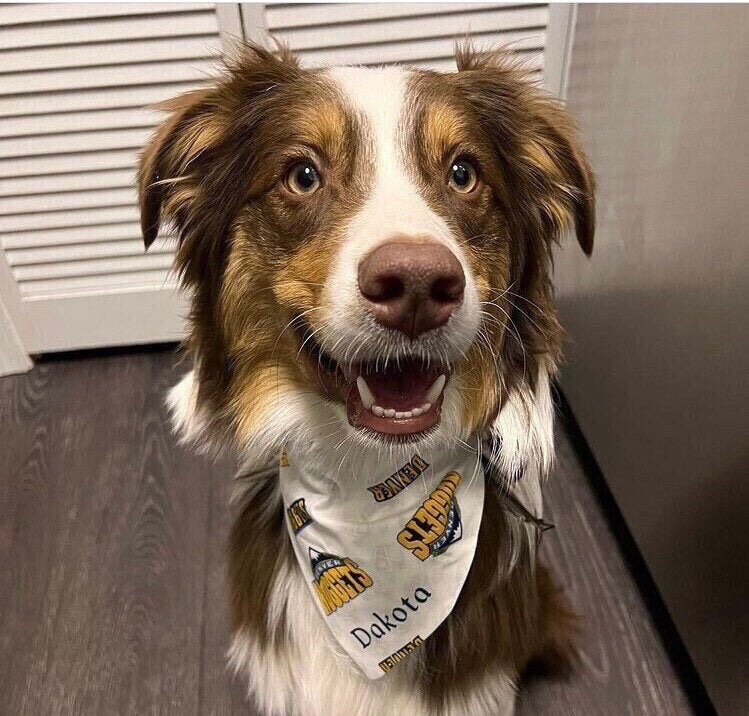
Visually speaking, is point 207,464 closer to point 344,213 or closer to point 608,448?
point 608,448

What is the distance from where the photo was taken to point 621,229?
152 cm

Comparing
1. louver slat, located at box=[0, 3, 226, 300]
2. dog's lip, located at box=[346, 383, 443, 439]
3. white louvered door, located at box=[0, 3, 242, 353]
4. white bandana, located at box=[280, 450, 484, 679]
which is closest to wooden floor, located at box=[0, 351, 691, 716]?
white louvered door, located at box=[0, 3, 242, 353]

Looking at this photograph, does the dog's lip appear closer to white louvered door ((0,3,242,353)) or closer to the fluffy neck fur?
the fluffy neck fur

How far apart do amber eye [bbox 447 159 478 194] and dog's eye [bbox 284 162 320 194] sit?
0.18 meters

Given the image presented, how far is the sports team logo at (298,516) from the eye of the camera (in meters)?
1.11

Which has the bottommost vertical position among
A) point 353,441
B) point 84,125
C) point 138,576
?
point 138,576

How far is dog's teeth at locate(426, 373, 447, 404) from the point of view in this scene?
96cm

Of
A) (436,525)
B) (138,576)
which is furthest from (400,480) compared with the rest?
(138,576)

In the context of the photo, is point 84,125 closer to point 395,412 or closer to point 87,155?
point 87,155

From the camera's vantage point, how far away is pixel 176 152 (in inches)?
42.0

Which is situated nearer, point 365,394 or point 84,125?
point 365,394

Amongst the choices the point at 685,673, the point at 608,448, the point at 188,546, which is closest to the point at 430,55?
the point at 608,448

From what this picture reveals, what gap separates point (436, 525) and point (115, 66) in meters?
1.34

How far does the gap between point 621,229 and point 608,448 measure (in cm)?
51
